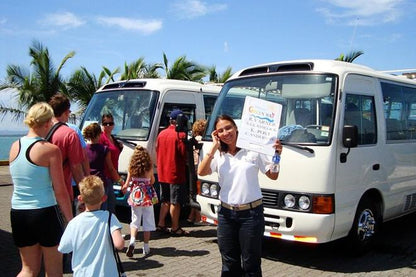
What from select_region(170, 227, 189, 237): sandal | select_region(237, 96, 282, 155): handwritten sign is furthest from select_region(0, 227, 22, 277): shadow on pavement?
select_region(237, 96, 282, 155): handwritten sign

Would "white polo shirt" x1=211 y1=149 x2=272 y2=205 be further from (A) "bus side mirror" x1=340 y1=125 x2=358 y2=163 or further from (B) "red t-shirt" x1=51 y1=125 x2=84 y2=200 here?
(A) "bus side mirror" x1=340 y1=125 x2=358 y2=163

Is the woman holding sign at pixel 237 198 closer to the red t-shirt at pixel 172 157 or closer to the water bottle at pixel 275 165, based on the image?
the water bottle at pixel 275 165

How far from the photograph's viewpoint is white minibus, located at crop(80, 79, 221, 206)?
25.7 feet

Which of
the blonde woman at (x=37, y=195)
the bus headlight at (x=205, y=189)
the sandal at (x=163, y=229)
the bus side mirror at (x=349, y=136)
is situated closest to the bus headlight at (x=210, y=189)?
the bus headlight at (x=205, y=189)

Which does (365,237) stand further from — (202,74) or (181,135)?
(202,74)

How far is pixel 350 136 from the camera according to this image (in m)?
5.11

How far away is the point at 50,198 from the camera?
3.70 m

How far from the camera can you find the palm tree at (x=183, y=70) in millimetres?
21531

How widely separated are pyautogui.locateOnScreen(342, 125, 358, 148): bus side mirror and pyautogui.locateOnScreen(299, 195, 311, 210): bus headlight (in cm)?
80

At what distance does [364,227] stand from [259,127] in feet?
9.38

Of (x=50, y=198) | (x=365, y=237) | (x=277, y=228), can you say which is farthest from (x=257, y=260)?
(x=365, y=237)

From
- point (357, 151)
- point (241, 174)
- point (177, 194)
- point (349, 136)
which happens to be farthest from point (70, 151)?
point (357, 151)

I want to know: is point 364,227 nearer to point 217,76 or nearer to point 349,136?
point 349,136

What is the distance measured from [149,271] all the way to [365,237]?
9.71 feet
